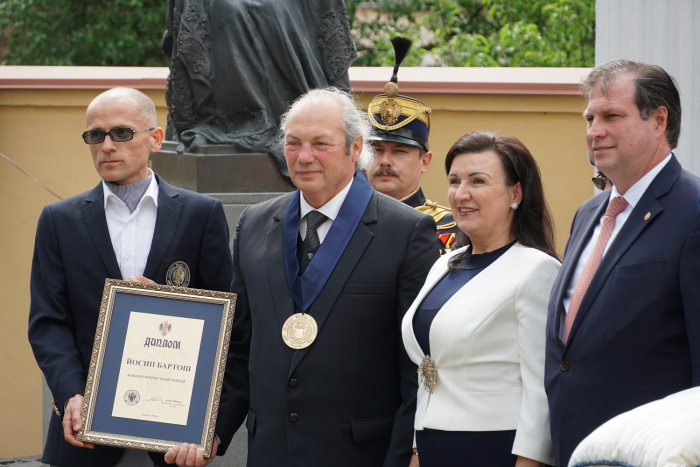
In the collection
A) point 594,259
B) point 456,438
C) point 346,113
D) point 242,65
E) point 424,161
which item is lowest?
point 456,438

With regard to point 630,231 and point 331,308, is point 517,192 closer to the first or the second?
point 630,231

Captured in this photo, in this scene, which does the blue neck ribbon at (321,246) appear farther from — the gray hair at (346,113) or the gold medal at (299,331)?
the gray hair at (346,113)

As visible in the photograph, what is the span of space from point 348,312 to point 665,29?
434 cm

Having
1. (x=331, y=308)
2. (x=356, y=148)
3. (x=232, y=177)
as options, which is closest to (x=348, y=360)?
(x=331, y=308)

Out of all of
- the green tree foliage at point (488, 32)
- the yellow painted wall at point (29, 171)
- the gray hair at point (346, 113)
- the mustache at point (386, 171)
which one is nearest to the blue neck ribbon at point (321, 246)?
the gray hair at point (346, 113)

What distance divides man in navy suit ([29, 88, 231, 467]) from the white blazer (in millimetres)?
1070

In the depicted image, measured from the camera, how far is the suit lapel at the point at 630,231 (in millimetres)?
2805

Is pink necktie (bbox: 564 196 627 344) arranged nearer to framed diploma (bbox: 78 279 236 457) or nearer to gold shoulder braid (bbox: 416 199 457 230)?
framed diploma (bbox: 78 279 236 457)

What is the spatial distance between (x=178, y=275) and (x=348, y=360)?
816 millimetres

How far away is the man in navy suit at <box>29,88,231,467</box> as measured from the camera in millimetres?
3549

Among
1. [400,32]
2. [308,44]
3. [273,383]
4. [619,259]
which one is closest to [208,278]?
[273,383]

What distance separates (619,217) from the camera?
9.69 ft

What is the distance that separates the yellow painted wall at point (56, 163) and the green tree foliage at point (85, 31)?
7.09 metres

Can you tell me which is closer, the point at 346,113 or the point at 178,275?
the point at 346,113
